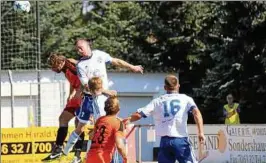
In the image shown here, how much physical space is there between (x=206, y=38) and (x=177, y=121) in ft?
82.4

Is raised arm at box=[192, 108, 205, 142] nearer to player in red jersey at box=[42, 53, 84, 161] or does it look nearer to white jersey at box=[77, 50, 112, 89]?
white jersey at box=[77, 50, 112, 89]

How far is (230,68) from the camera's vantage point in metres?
31.2

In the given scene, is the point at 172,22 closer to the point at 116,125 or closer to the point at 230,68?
the point at 230,68

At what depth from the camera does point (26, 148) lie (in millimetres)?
20688

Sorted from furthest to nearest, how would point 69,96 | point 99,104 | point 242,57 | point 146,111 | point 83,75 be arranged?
point 242,57
point 69,96
point 83,75
point 99,104
point 146,111

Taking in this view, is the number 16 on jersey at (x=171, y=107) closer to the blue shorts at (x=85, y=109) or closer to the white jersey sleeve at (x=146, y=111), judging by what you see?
the white jersey sleeve at (x=146, y=111)

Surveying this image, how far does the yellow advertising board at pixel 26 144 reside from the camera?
67.1 feet

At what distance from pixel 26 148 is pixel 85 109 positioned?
8198 millimetres

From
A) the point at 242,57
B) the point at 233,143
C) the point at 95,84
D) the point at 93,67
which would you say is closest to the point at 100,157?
the point at 95,84

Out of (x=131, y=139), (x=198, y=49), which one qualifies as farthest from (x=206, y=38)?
(x=131, y=139)

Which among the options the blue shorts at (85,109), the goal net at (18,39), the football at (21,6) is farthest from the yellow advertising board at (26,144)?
the goal net at (18,39)

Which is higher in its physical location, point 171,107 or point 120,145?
point 171,107

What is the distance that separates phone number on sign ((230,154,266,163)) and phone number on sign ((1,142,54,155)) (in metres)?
4.92

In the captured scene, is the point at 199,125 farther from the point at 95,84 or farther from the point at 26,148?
the point at 26,148
